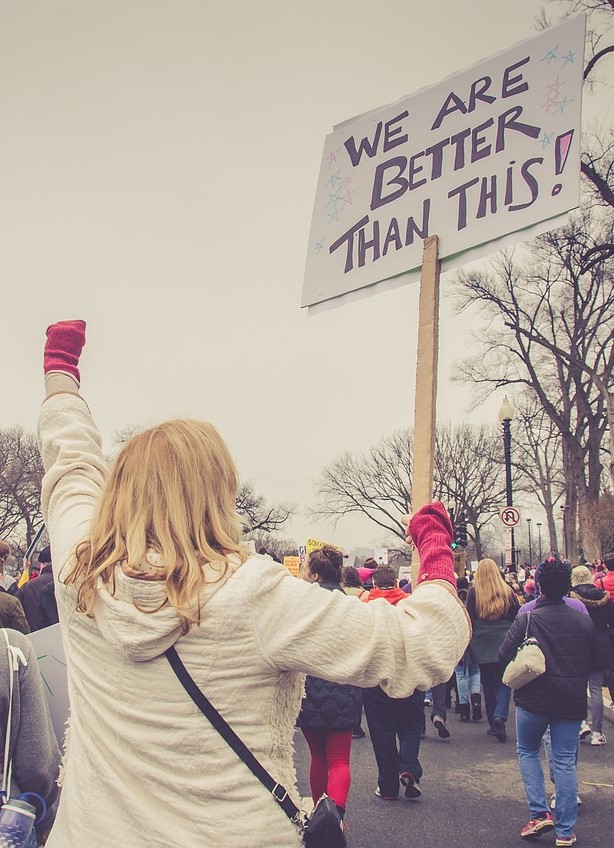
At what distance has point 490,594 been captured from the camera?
9297 millimetres

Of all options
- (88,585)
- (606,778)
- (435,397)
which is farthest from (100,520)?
(606,778)

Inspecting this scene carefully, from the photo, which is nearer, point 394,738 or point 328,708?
point 328,708

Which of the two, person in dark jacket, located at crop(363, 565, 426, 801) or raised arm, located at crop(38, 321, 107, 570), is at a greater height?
raised arm, located at crop(38, 321, 107, 570)

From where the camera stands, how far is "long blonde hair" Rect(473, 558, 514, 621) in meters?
9.24

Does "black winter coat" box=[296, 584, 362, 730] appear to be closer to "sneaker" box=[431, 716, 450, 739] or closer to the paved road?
the paved road

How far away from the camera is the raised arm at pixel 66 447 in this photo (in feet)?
6.38

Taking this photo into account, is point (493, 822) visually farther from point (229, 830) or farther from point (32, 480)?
point (32, 480)

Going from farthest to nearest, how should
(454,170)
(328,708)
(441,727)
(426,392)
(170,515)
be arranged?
1. (441,727)
2. (328,708)
3. (454,170)
4. (426,392)
5. (170,515)

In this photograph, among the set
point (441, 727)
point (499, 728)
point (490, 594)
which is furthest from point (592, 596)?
point (441, 727)

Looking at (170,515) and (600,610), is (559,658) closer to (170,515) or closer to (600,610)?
(600,610)

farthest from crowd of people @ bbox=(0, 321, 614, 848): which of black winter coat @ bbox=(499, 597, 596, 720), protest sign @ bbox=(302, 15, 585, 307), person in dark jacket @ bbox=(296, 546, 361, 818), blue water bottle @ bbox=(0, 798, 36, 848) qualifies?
black winter coat @ bbox=(499, 597, 596, 720)

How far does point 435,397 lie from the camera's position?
2.71 meters

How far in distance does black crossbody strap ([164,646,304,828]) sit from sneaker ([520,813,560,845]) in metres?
4.62

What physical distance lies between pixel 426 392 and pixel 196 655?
1414mm
